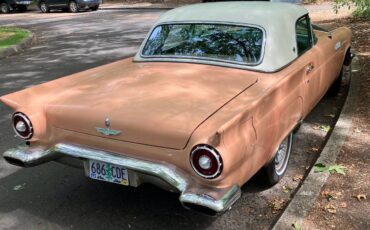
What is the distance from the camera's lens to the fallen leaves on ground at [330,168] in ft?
13.4

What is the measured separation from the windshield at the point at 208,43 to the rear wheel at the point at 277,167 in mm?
827

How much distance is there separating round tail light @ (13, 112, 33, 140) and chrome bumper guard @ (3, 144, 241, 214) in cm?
15

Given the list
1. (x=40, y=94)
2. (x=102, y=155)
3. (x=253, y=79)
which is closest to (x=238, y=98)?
(x=253, y=79)

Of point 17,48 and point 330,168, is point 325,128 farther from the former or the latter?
point 17,48

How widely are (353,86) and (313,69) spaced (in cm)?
220

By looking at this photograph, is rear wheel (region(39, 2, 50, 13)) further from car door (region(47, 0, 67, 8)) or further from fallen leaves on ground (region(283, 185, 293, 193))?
fallen leaves on ground (region(283, 185, 293, 193))

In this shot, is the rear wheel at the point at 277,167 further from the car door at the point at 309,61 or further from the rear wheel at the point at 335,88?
the rear wheel at the point at 335,88

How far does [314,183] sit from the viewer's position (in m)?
3.84

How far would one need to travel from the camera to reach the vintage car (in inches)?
114

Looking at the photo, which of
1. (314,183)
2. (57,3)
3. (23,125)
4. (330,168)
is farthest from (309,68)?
(57,3)

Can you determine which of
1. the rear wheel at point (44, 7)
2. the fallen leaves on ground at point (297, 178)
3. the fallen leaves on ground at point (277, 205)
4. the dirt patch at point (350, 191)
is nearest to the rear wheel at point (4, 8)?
the rear wheel at point (44, 7)

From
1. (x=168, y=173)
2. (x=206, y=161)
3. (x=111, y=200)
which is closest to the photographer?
(x=206, y=161)

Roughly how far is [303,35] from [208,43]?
47.0 inches

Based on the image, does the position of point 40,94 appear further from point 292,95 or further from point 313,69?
point 313,69
